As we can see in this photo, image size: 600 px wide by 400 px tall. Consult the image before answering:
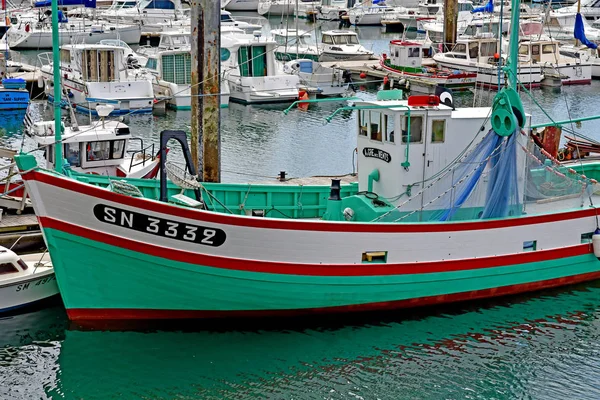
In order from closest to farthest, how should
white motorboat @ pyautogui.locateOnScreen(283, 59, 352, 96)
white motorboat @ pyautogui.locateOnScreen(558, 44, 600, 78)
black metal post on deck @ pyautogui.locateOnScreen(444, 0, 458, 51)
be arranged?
white motorboat @ pyautogui.locateOnScreen(283, 59, 352, 96)
white motorboat @ pyautogui.locateOnScreen(558, 44, 600, 78)
black metal post on deck @ pyautogui.locateOnScreen(444, 0, 458, 51)

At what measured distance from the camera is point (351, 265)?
17.8 meters

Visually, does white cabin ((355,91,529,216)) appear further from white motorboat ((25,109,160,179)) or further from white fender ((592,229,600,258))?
white motorboat ((25,109,160,179))

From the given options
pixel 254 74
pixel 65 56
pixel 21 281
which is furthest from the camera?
pixel 254 74

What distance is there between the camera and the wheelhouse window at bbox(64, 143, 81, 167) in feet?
78.5

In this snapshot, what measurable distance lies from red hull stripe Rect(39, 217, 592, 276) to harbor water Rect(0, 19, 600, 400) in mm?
1108

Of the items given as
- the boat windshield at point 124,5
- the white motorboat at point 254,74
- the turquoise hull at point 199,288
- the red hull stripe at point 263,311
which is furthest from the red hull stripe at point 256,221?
the boat windshield at point 124,5

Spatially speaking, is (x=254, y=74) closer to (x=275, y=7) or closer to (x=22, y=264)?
(x=22, y=264)

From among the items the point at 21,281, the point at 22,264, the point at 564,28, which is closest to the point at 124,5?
the point at 564,28

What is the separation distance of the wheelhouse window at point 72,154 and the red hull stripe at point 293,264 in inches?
286

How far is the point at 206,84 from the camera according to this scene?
2202cm

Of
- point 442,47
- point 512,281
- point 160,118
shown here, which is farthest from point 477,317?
point 442,47

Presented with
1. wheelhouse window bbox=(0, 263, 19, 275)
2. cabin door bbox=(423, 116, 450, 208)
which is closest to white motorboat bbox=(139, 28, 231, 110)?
wheelhouse window bbox=(0, 263, 19, 275)

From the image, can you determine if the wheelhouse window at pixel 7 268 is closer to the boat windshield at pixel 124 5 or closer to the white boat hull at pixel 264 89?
the white boat hull at pixel 264 89

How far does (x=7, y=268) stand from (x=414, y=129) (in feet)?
27.4
